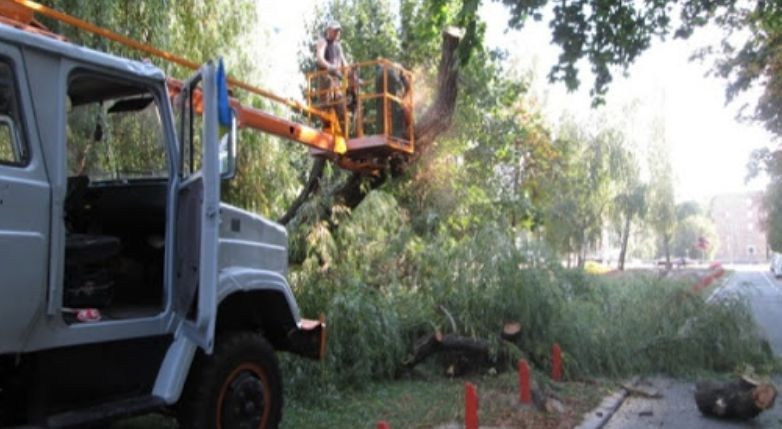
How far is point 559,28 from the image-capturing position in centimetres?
780

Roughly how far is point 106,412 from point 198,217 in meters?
1.28

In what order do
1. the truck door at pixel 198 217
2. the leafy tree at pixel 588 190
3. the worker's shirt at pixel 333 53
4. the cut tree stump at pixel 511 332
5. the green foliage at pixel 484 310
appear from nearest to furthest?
the truck door at pixel 198 217 < the green foliage at pixel 484 310 < the cut tree stump at pixel 511 332 < the worker's shirt at pixel 333 53 < the leafy tree at pixel 588 190

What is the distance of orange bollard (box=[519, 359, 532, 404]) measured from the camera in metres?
7.43

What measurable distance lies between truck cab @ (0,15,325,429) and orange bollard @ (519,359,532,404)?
283cm

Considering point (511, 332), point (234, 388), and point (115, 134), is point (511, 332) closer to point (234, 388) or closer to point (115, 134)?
Answer: point (234, 388)

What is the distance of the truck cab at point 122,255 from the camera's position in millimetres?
3814

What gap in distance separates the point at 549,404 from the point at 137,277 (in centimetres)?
463

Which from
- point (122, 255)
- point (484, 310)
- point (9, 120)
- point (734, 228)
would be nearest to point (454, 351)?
point (484, 310)

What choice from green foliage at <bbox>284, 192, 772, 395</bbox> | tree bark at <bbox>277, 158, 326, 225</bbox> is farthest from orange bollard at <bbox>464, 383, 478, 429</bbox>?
tree bark at <bbox>277, 158, 326, 225</bbox>

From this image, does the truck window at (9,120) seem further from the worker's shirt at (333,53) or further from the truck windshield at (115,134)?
the worker's shirt at (333,53)

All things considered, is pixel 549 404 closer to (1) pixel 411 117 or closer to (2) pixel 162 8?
(1) pixel 411 117

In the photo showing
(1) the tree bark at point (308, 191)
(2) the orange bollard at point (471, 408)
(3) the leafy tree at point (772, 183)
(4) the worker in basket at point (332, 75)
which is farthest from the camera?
(3) the leafy tree at point (772, 183)

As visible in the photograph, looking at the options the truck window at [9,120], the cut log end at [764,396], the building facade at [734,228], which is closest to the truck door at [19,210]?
the truck window at [9,120]

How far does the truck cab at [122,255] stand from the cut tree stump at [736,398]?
15.6 feet
